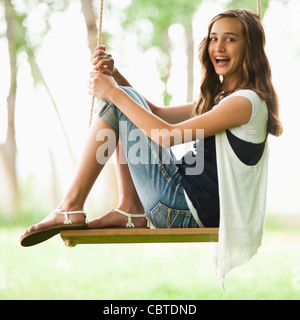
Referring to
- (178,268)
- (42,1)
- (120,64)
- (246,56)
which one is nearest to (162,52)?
(120,64)

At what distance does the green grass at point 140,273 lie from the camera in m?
5.87

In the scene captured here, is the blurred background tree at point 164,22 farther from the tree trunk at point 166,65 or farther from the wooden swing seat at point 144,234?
the wooden swing seat at point 144,234

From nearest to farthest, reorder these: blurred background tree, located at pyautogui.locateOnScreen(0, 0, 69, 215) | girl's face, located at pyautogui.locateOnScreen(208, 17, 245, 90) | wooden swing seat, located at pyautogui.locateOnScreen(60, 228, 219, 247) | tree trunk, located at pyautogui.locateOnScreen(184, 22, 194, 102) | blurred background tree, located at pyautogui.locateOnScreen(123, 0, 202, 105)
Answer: wooden swing seat, located at pyautogui.locateOnScreen(60, 228, 219, 247)
girl's face, located at pyautogui.locateOnScreen(208, 17, 245, 90)
blurred background tree, located at pyautogui.locateOnScreen(123, 0, 202, 105)
tree trunk, located at pyautogui.locateOnScreen(184, 22, 194, 102)
blurred background tree, located at pyautogui.locateOnScreen(0, 0, 69, 215)

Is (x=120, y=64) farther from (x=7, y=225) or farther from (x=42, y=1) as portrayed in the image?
(x=7, y=225)

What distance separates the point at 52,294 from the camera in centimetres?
588

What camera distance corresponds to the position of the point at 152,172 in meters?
1.80

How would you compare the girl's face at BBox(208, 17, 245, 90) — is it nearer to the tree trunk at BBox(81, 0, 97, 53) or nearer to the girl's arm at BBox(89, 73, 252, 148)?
the girl's arm at BBox(89, 73, 252, 148)

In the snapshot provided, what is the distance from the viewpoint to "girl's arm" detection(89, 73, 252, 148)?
1.72 metres

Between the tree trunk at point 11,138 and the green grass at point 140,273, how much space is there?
50cm

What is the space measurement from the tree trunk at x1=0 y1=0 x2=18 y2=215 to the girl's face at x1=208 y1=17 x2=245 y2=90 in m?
5.35

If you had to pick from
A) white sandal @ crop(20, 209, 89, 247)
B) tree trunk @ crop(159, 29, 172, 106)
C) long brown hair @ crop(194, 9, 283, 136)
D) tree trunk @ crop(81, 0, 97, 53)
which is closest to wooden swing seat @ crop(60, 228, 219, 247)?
white sandal @ crop(20, 209, 89, 247)

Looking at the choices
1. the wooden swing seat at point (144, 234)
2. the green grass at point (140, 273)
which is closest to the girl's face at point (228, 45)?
the wooden swing seat at point (144, 234)
